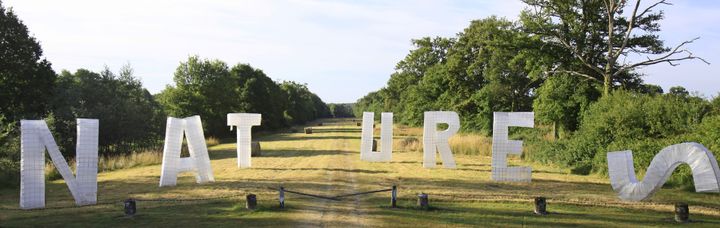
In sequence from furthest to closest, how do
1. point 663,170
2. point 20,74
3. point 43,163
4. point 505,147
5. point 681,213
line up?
point 20,74 → point 505,147 → point 663,170 → point 43,163 → point 681,213

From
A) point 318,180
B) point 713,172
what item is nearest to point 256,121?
point 318,180

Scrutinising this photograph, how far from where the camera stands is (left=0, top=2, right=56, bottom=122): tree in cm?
2900

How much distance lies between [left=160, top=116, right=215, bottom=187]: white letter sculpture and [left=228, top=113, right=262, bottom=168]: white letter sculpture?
3197 millimetres

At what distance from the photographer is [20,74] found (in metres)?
29.8

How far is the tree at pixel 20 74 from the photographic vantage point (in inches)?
1142

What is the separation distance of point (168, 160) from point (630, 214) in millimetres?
13030

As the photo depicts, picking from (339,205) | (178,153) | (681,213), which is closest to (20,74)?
(178,153)

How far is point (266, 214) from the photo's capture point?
12250 mm

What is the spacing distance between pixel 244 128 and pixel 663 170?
1424 cm

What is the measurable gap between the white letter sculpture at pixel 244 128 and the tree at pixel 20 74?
1574 cm

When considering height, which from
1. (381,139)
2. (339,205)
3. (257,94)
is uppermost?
(257,94)

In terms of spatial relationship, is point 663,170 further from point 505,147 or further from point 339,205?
point 339,205

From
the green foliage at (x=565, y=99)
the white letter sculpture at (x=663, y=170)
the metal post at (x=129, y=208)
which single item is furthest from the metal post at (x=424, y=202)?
the green foliage at (x=565, y=99)

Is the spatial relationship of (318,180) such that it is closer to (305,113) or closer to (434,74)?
(434,74)
